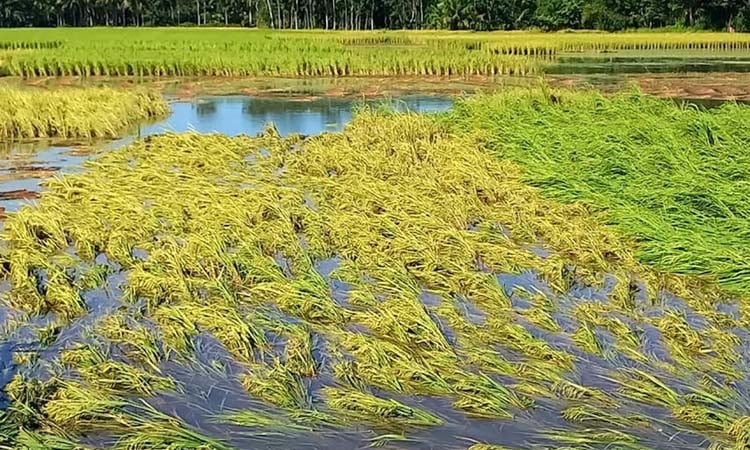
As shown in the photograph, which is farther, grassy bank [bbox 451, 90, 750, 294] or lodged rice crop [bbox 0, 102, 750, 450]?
grassy bank [bbox 451, 90, 750, 294]

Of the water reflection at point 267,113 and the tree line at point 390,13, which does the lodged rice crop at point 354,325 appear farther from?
the tree line at point 390,13

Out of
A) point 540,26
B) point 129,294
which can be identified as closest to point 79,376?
point 129,294

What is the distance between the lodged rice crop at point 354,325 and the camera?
4273 mm

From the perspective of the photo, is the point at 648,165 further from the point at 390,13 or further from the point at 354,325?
the point at 390,13

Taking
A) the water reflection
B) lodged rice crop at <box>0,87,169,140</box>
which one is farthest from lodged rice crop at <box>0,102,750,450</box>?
the water reflection

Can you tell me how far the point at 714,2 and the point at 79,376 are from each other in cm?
5332

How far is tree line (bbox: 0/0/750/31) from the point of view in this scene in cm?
5481

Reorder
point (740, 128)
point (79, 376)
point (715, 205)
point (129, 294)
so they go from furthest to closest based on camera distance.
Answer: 1. point (740, 128)
2. point (715, 205)
3. point (129, 294)
4. point (79, 376)

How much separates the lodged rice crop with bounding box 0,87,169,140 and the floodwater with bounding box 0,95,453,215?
1.52 ft

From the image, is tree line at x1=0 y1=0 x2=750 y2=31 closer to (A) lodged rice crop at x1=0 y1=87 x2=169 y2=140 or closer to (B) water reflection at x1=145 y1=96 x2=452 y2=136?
(B) water reflection at x1=145 y1=96 x2=452 y2=136

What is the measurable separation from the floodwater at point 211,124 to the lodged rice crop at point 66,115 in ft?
1.52

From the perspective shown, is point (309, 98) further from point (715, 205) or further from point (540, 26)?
point (540, 26)

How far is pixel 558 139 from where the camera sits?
11109 mm

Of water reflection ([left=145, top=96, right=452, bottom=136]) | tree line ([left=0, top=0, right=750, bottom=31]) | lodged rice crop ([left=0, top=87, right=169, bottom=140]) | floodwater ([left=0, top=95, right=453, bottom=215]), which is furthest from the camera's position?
tree line ([left=0, top=0, right=750, bottom=31])
